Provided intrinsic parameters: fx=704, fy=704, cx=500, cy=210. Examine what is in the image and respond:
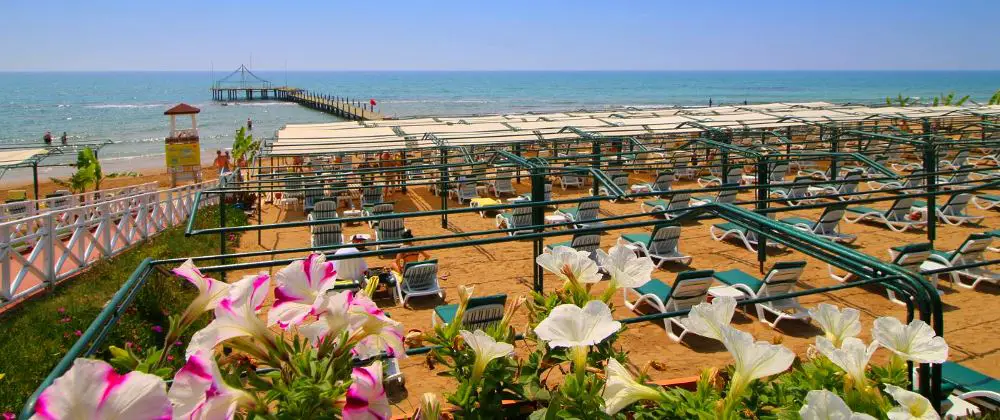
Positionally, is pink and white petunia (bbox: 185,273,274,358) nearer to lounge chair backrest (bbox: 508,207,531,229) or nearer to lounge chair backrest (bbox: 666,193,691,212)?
lounge chair backrest (bbox: 508,207,531,229)

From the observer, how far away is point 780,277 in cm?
798

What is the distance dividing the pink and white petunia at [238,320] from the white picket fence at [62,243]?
296 inches

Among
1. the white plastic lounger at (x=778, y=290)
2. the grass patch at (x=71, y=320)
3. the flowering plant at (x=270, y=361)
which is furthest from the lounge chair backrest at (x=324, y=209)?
the flowering plant at (x=270, y=361)

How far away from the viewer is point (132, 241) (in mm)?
12203

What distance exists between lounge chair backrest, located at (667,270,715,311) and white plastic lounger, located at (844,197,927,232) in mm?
6182

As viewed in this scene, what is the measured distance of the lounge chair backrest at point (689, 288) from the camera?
7492mm

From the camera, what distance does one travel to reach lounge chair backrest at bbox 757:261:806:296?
7.83 metres

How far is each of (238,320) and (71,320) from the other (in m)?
7.03

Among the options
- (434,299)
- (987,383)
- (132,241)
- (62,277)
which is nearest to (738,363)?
(987,383)

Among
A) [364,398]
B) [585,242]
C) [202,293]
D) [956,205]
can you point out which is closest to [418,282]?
[585,242]

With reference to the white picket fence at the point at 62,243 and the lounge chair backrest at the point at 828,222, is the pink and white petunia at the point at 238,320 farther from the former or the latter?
the lounge chair backrest at the point at 828,222

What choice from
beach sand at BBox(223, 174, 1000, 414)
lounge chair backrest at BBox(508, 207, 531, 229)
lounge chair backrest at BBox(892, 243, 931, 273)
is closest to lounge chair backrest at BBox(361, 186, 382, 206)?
beach sand at BBox(223, 174, 1000, 414)

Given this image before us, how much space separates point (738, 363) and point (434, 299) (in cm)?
787

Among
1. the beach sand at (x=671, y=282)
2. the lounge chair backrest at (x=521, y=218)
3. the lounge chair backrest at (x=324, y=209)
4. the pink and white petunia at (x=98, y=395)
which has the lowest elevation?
the beach sand at (x=671, y=282)
